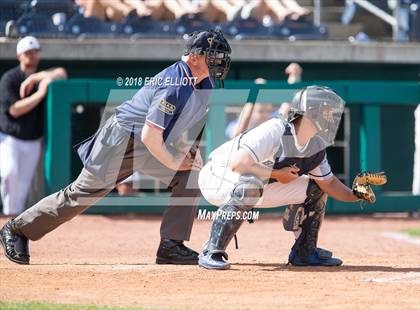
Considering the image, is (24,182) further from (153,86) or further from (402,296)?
(402,296)

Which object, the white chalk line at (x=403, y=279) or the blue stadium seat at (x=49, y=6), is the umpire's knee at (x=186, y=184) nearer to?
the white chalk line at (x=403, y=279)

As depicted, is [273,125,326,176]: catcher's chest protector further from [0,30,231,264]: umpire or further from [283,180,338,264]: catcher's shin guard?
[0,30,231,264]: umpire

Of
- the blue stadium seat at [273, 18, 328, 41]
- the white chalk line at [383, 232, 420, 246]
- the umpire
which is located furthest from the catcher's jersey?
the blue stadium seat at [273, 18, 328, 41]

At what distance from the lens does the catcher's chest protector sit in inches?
259

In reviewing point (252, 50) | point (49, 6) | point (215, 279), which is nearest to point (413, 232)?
point (252, 50)

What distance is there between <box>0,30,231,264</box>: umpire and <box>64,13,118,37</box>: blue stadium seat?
22.4ft

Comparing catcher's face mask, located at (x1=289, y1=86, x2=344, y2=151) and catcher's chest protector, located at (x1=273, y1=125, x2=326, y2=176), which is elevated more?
catcher's face mask, located at (x1=289, y1=86, x2=344, y2=151)

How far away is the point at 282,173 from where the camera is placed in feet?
21.8

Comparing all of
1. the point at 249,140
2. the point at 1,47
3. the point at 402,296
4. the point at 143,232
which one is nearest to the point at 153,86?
the point at 249,140

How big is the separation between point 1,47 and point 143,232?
3.74 meters

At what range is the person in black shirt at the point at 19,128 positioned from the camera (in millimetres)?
11570

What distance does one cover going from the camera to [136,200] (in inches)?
476

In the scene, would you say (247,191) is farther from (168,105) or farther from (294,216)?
(168,105)

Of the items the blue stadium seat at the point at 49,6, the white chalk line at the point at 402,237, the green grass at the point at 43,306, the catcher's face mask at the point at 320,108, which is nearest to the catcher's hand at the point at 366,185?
the catcher's face mask at the point at 320,108
